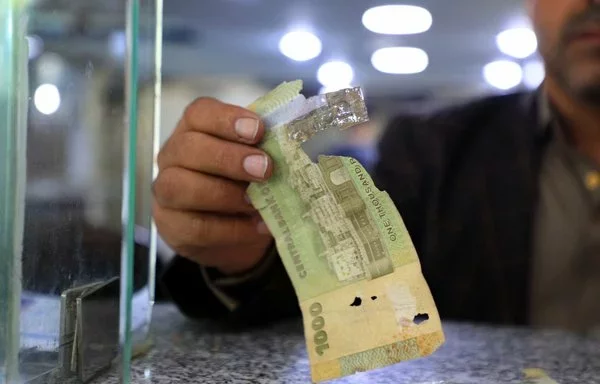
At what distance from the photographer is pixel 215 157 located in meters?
0.37

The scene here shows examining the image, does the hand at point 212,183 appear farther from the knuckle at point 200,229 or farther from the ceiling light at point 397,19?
the ceiling light at point 397,19

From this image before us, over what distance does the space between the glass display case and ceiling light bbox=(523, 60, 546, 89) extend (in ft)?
2.33

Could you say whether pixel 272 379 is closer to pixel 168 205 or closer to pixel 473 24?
pixel 168 205

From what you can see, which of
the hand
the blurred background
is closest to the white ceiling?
the blurred background

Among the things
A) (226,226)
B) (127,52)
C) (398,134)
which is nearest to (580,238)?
(398,134)

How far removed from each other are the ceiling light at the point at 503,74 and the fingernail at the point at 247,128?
0.78m

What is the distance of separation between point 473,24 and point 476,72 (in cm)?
13

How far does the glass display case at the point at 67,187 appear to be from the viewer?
0.89 feet

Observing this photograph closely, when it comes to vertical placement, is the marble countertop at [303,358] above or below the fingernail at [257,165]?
→ below

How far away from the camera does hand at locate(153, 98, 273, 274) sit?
336 mm

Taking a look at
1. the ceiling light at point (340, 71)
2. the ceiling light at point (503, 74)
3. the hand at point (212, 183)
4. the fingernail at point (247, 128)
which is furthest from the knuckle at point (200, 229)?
the ceiling light at point (503, 74)

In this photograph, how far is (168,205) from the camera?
0.44 m

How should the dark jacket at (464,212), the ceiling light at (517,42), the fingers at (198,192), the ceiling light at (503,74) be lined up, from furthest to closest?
the ceiling light at (503,74)
the ceiling light at (517,42)
the dark jacket at (464,212)
the fingers at (198,192)

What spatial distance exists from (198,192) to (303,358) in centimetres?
14
